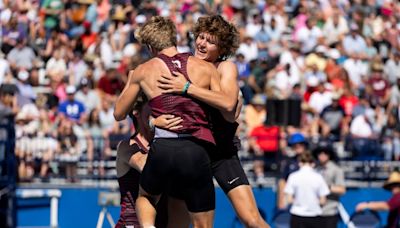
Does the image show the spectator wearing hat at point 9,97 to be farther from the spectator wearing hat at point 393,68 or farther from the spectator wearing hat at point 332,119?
the spectator wearing hat at point 393,68

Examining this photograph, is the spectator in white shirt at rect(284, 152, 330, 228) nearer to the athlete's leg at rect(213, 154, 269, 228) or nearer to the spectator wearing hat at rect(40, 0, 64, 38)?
the athlete's leg at rect(213, 154, 269, 228)

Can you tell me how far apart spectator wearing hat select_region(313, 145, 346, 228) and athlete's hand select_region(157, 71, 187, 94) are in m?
7.07

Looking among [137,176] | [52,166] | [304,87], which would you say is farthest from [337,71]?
[137,176]

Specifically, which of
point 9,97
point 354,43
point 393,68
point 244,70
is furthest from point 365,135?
point 9,97

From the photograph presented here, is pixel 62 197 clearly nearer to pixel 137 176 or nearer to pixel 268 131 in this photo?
pixel 268 131

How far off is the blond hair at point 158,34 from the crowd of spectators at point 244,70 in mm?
8725

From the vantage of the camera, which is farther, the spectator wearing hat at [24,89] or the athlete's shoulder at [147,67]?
the spectator wearing hat at [24,89]

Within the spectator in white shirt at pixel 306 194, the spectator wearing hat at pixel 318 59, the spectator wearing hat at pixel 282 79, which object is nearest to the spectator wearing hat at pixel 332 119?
the spectator wearing hat at pixel 282 79

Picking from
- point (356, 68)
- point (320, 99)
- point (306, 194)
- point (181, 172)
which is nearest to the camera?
point (181, 172)

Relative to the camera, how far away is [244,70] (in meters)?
21.0

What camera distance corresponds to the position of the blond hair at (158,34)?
9.26 m

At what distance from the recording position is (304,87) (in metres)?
21.0

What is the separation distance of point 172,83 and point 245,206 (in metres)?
1.30

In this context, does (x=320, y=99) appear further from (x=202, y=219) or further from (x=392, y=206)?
(x=202, y=219)
